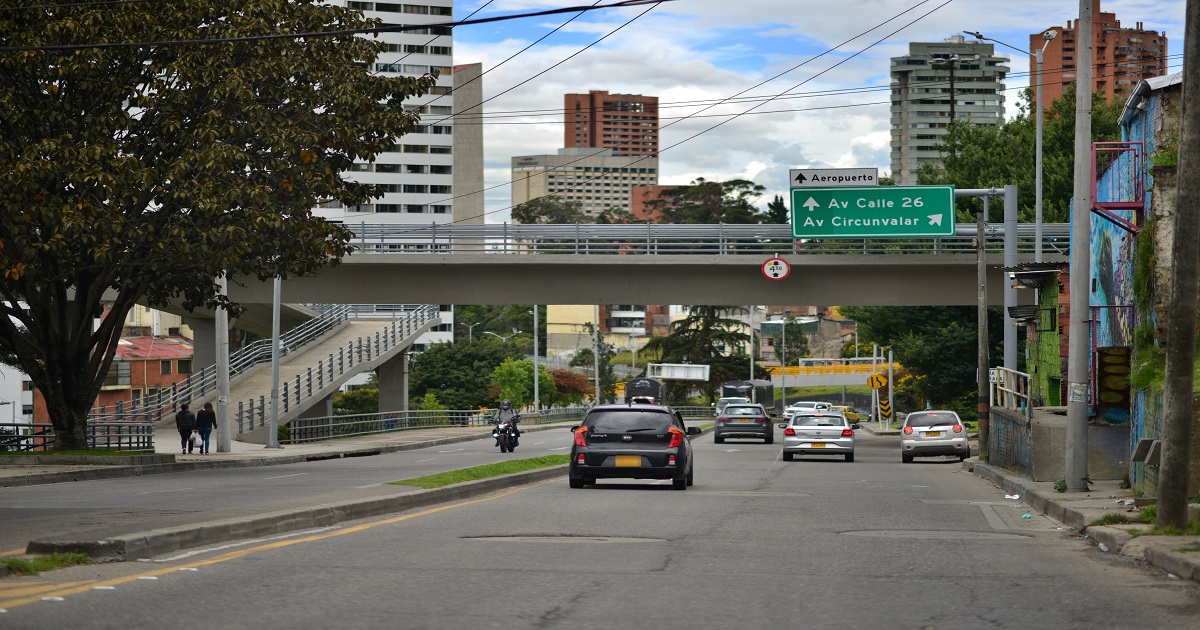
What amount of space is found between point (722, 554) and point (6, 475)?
1878cm

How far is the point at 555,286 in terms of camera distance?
4384 cm

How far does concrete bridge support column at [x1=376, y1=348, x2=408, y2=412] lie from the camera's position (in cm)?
6962

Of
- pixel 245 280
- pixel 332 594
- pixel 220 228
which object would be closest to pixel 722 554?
pixel 332 594

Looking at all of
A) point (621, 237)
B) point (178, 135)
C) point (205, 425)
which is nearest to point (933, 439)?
point (621, 237)

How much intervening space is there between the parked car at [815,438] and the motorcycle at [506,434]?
29.9ft

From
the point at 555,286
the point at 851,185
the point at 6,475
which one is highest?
the point at 851,185

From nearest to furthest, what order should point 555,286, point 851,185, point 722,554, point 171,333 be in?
point 722,554, point 851,185, point 555,286, point 171,333

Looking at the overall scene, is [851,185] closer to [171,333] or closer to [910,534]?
[910,534]

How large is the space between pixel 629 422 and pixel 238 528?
362 inches

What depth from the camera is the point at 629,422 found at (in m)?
21.9

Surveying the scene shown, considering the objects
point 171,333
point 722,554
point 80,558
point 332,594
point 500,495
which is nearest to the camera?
point 332,594

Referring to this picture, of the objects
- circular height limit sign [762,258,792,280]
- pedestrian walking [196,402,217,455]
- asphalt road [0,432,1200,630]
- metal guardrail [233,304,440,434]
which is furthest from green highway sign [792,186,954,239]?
asphalt road [0,432,1200,630]

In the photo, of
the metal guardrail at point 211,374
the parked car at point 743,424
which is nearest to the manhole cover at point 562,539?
the metal guardrail at point 211,374

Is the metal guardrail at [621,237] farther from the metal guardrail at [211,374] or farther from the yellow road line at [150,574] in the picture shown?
the yellow road line at [150,574]
